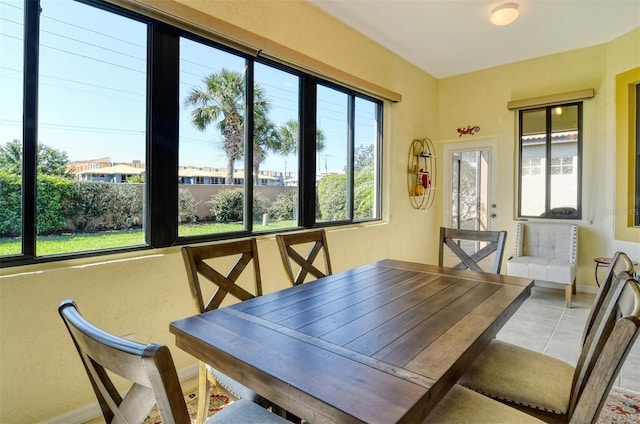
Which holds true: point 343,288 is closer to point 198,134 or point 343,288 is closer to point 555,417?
point 555,417

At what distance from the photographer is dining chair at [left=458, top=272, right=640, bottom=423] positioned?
873mm

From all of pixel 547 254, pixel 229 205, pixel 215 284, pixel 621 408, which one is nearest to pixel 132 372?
pixel 215 284

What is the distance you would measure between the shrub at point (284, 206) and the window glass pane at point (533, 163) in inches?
136

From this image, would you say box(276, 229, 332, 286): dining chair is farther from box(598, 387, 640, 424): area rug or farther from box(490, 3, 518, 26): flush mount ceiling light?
box(490, 3, 518, 26): flush mount ceiling light

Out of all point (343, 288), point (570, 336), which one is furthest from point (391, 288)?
point (570, 336)

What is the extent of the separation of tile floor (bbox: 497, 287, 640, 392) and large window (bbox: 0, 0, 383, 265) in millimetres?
2219

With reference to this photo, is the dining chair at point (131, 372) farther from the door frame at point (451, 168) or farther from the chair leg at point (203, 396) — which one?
the door frame at point (451, 168)

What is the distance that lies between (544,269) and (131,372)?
4.31 m

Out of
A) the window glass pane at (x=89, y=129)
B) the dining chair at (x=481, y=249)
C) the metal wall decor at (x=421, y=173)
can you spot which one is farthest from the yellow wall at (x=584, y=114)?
the window glass pane at (x=89, y=129)

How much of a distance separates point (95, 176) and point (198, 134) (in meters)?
0.72

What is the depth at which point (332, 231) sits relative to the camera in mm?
3416

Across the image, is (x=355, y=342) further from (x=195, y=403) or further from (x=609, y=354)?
(x=195, y=403)

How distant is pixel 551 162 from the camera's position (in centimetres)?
454

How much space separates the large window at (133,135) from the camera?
1.73m
